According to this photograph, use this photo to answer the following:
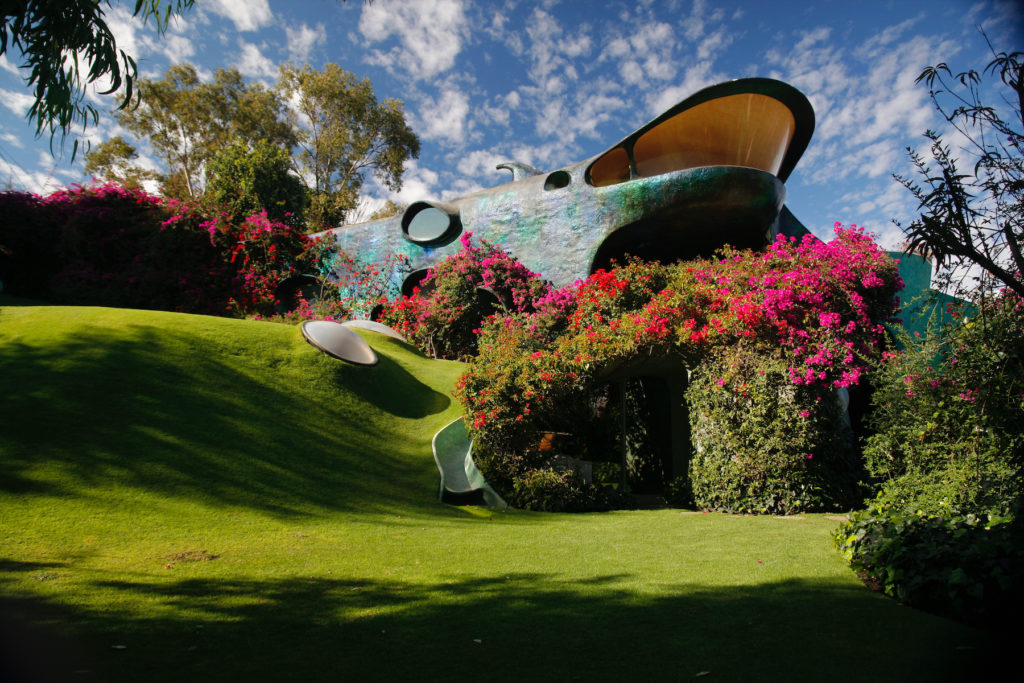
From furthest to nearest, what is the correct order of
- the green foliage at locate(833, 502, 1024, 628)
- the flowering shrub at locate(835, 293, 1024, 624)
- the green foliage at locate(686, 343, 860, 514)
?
the green foliage at locate(686, 343, 860, 514) → the flowering shrub at locate(835, 293, 1024, 624) → the green foliage at locate(833, 502, 1024, 628)

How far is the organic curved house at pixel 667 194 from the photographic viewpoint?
14.3 meters

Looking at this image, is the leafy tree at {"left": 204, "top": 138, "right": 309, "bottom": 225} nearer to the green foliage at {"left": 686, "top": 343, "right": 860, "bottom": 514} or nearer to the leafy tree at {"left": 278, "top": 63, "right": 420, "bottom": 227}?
the leafy tree at {"left": 278, "top": 63, "right": 420, "bottom": 227}

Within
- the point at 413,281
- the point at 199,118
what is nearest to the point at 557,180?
the point at 413,281

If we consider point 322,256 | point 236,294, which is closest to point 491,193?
point 322,256

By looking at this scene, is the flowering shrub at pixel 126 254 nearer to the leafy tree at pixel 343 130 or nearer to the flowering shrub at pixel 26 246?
the flowering shrub at pixel 26 246

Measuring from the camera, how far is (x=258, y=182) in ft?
76.8

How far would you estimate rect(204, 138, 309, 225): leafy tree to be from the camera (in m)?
23.2

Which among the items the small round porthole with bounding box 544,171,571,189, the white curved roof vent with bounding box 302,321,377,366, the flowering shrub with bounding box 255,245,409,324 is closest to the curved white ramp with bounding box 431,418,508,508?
the white curved roof vent with bounding box 302,321,377,366

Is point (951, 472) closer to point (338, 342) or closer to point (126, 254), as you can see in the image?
point (338, 342)

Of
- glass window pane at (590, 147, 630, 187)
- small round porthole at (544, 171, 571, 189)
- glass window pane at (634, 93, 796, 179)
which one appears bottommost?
small round porthole at (544, 171, 571, 189)

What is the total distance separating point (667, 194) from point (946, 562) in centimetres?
1227

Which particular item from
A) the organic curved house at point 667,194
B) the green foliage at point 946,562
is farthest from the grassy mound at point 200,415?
the organic curved house at point 667,194

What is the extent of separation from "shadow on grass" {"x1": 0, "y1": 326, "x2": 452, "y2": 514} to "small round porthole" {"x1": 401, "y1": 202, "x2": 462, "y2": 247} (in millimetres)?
8959

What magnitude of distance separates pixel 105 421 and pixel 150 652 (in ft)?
16.4
